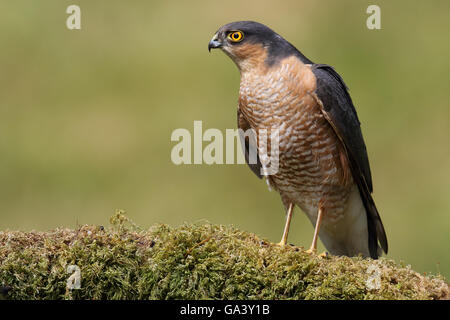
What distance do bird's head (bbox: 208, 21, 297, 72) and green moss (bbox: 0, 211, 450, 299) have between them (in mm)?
1658

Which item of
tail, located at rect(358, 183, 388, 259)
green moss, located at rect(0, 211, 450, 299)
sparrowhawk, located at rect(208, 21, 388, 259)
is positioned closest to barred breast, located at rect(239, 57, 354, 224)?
sparrowhawk, located at rect(208, 21, 388, 259)

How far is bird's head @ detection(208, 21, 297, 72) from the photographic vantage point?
4.57 m

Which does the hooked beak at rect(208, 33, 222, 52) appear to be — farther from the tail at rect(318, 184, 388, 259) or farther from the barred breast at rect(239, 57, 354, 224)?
the tail at rect(318, 184, 388, 259)

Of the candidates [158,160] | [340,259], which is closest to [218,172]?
[158,160]

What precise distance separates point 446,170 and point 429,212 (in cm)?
75

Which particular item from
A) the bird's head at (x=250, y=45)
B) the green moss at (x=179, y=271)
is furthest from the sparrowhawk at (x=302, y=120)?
the green moss at (x=179, y=271)

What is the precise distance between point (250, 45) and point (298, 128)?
2.39ft

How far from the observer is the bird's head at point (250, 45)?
15.0ft

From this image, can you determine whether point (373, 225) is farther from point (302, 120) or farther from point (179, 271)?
point (179, 271)

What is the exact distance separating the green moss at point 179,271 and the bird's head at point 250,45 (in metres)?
1.66

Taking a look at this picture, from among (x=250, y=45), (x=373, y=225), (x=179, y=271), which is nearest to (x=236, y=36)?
(x=250, y=45)

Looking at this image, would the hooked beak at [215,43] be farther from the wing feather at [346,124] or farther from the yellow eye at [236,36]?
the wing feather at [346,124]

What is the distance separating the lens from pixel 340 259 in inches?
140

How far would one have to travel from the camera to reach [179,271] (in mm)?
3213
